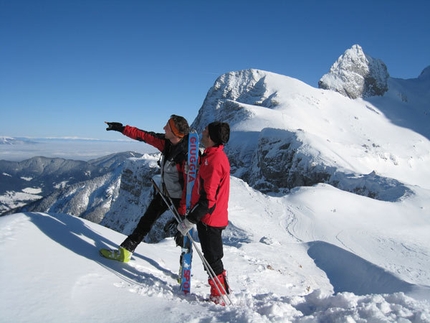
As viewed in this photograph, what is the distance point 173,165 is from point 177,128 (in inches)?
23.8

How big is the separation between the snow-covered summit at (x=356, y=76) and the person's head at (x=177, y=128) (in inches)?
3286

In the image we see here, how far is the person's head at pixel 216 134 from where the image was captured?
14.3ft

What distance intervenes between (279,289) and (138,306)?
13.6ft

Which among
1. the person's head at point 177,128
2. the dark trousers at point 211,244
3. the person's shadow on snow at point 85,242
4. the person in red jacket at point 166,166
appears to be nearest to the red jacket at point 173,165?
the person in red jacket at point 166,166

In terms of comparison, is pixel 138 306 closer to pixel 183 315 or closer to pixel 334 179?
pixel 183 315

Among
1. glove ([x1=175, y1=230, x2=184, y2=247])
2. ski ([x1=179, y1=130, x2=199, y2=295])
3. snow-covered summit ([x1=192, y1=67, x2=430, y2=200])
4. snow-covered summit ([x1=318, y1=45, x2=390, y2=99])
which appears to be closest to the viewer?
ski ([x1=179, y1=130, x2=199, y2=295])

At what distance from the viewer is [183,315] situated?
3432 mm

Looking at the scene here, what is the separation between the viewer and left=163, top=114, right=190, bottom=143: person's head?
4.91 metres

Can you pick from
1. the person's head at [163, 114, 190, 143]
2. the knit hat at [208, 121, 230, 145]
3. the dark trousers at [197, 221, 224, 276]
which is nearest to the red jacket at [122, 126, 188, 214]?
the person's head at [163, 114, 190, 143]

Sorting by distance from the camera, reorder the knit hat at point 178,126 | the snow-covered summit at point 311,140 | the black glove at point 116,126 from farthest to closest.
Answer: the snow-covered summit at point 311,140
the black glove at point 116,126
the knit hat at point 178,126

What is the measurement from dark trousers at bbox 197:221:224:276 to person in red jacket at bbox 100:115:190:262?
74 centimetres

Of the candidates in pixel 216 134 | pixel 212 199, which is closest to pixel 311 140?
pixel 216 134

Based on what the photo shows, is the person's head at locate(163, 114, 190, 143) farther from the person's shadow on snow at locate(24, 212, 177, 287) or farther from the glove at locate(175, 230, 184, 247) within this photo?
the person's shadow on snow at locate(24, 212, 177, 287)

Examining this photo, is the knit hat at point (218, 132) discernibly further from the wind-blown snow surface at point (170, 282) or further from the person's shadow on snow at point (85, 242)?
the person's shadow on snow at point (85, 242)
